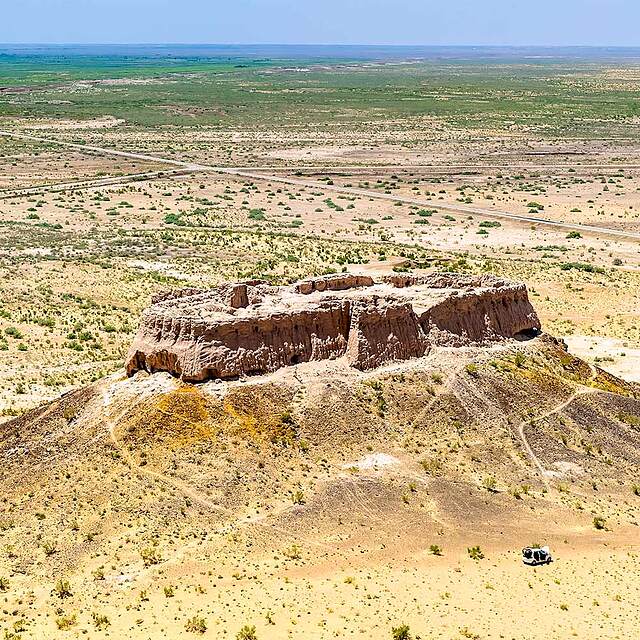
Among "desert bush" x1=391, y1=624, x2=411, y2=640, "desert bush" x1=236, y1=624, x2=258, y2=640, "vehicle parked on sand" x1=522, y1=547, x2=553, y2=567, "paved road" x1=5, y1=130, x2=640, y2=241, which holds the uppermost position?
"desert bush" x1=236, y1=624, x2=258, y2=640

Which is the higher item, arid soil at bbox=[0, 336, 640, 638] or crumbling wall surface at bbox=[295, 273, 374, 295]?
crumbling wall surface at bbox=[295, 273, 374, 295]

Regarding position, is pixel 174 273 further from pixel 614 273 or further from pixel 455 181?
pixel 455 181

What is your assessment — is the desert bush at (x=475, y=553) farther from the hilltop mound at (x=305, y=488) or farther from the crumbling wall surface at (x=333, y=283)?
the crumbling wall surface at (x=333, y=283)

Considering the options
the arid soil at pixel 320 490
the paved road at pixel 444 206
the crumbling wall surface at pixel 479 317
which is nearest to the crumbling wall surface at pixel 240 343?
the arid soil at pixel 320 490

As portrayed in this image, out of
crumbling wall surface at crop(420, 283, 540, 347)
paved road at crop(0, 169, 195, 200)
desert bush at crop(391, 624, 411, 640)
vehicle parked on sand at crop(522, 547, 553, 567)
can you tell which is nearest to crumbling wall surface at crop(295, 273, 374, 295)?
crumbling wall surface at crop(420, 283, 540, 347)

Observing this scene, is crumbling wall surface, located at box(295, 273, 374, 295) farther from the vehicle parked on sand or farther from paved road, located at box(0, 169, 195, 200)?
paved road, located at box(0, 169, 195, 200)

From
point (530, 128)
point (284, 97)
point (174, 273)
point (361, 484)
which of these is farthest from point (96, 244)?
point (284, 97)

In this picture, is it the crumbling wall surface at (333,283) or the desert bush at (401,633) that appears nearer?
the desert bush at (401,633)
